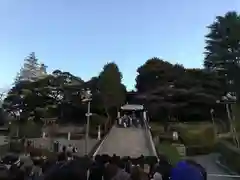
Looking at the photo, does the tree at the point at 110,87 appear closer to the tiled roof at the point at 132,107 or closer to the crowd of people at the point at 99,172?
the tiled roof at the point at 132,107

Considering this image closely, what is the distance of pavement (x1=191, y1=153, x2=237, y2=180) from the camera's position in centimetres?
1878

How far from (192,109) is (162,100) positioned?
3.38 meters

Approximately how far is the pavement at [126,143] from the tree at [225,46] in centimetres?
1476

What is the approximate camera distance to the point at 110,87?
1597 inches

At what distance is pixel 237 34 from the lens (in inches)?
1665

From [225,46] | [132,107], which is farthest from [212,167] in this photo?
[132,107]

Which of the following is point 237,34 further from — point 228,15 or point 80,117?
point 80,117

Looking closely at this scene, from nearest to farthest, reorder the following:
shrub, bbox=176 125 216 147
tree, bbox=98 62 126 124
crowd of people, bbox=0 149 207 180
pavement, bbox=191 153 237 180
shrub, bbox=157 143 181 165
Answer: crowd of people, bbox=0 149 207 180, pavement, bbox=191 153 237 180, shrub, bbox=157 143 181 165, shrub, bbox=176 125 216 147, tree, bbox=98 62 126 124

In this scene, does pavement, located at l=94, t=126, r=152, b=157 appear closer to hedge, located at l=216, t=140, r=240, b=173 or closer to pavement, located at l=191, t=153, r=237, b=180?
pavement, located at l=191, t=153, r=237, b=180

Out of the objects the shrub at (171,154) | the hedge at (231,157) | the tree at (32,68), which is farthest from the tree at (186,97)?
the tree at (32,68)

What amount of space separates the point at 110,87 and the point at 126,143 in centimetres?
Answer: 1528

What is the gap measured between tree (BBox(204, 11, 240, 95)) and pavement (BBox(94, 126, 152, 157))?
14.8 metres

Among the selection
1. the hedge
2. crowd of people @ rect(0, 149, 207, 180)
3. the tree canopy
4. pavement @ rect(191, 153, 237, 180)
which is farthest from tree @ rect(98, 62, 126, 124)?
crowd of people @ rect(0, 149, 207, 180)

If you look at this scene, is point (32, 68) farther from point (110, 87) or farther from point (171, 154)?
point (171, 154)
